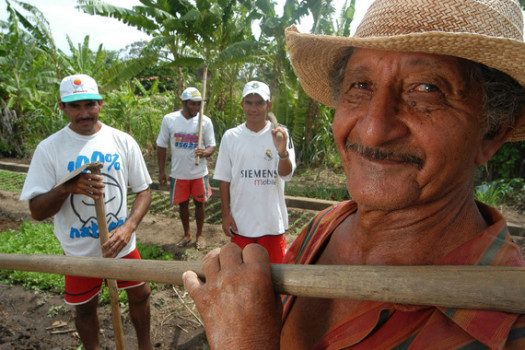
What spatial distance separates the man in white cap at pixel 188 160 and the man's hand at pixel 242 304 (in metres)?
3.96

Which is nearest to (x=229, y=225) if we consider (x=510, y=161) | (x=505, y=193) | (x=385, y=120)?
(x=385, y=120)

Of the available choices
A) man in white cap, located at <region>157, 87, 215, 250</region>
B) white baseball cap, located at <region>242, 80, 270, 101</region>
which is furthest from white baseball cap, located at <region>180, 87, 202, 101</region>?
white baseball cap, located at <region>242, 80, 270, 101</region>

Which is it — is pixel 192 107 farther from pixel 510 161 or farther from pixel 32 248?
pixel 510 161

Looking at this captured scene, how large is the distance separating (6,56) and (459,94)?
1565cm

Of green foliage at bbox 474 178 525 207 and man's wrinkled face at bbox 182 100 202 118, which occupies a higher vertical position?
man's wrinkled face at bbox 182 100 202 118

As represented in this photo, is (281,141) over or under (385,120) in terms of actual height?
under

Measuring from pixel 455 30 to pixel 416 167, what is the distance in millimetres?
383

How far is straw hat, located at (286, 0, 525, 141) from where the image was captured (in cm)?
89

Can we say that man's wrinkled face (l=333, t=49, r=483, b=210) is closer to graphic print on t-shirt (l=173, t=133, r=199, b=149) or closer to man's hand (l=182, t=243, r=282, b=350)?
man's hand (l=182, t=243, r=282, b=350)

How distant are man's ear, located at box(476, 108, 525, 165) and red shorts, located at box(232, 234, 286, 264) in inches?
99.3

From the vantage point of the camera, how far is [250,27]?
32.9ft

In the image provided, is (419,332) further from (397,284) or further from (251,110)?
(251,110)

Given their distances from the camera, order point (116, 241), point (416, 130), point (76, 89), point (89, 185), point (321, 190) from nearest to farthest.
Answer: point (416, 130) → point (89, 185) → point (116, 241) → point (76, 89) → point (321, 190)

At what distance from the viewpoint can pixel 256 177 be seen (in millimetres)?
3400
